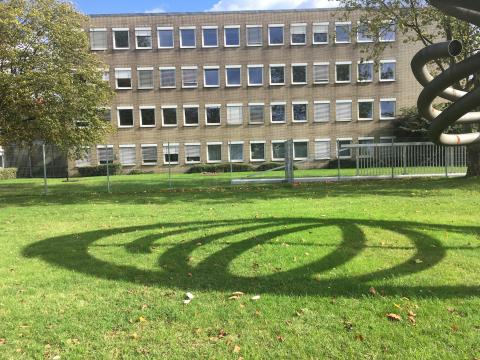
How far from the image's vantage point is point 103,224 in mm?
10766

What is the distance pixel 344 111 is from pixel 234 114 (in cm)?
1084

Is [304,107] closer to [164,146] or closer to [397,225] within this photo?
[164,146]

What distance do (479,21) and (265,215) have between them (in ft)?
21.4

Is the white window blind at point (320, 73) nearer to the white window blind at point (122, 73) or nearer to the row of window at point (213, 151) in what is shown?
the row of window at point (213, 151)

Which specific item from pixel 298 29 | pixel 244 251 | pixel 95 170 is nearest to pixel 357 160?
pixel 244 251

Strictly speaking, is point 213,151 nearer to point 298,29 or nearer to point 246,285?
point 298,29

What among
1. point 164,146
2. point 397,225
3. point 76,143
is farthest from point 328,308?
point 164,146

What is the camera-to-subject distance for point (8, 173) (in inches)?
1582

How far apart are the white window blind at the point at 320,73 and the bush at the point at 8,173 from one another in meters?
28.7

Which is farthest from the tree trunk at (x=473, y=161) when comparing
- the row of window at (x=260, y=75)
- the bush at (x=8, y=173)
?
the bush at (x=8, y=173)

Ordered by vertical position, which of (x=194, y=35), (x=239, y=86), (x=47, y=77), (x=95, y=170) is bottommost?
(x=95, y=170)

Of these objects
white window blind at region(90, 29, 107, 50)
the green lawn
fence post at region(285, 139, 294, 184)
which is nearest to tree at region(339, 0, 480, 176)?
fence post at region(285, 139, 294, 184)

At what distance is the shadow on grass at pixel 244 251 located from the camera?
568 cm

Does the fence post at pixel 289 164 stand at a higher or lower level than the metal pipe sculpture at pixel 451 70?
lower
